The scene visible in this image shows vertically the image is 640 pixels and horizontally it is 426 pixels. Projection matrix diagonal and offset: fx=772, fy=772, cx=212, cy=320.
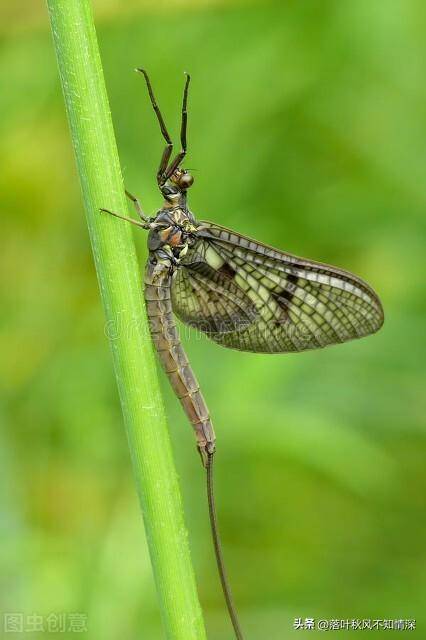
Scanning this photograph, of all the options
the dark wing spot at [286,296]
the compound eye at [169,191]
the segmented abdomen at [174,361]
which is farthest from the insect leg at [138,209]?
the dark wing spot at [286,296]

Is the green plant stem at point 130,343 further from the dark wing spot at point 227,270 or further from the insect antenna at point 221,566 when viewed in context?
the dark wing spot at point 227,270

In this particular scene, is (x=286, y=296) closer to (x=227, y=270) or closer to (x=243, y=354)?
(x=227, y=270)

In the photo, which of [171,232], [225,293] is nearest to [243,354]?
[225,293]

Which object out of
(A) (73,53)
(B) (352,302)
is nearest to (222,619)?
(B) (352,302)

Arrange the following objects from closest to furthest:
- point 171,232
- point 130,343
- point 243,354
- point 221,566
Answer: point 130,343 < point 221,566 < point 171,232 < point 243,354

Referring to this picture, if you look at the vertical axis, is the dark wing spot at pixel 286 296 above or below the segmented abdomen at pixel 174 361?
above

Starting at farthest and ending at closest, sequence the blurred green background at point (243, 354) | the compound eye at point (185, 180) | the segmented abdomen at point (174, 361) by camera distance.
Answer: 1. the blurred green background at point (243, 354)
2. the compound eye at point (185, 180)
3. the segmented abdomen at point (174, 361)
